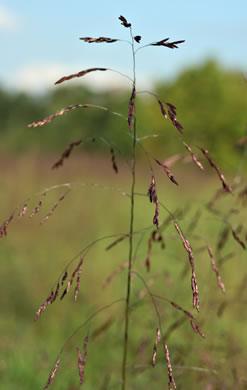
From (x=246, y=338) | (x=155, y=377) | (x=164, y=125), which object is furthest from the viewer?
(x=164, y=125)

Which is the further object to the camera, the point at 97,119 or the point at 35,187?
the point at 97,119

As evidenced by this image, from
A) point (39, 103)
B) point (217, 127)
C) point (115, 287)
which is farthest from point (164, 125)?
point (115, 287)

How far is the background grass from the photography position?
2547 mm

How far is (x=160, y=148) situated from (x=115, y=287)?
1398 inches

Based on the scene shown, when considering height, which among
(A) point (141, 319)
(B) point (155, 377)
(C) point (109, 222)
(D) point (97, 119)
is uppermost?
(B) point (155, 377)

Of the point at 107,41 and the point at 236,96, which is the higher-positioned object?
the point at 107,41

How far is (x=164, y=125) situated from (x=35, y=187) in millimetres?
28684

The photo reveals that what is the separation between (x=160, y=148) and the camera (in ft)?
132

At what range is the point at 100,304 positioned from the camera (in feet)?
15.3

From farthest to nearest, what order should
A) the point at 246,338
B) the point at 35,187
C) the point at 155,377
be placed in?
the point at 35,187, the point at 246,338, the point at 155,377

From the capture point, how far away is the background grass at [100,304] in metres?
2.55

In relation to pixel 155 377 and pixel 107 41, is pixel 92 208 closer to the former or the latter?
pixel 155 377

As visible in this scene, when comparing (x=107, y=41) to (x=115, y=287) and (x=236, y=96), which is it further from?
(x=236, y=96)

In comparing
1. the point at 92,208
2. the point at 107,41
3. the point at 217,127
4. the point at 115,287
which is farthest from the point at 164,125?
the point at 107,41
